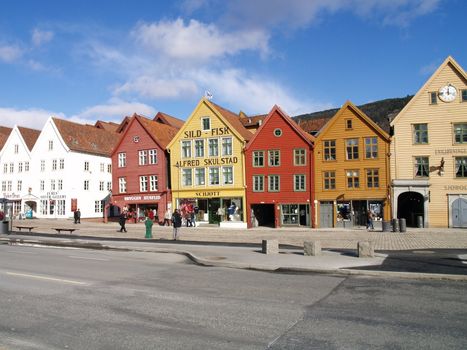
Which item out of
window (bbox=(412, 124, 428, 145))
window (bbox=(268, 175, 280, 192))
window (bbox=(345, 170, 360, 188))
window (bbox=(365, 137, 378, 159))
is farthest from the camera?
window (bbox=(268, 175, 280, 192))

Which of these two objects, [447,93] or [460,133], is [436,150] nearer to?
[460,133]

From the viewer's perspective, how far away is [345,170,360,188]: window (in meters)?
40.4

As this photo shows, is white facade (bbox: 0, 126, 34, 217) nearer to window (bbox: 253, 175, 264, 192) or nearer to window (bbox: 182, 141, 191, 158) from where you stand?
window (bbox: 182, 141, 191, 158)

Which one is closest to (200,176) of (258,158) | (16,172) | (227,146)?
(227,146)

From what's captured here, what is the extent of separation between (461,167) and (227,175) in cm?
2103

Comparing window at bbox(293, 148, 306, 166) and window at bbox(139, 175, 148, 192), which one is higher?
window at bbox(293, 148, 306, 166)

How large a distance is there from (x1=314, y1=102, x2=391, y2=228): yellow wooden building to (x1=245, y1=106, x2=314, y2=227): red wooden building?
3.70ft

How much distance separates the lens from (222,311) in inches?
352

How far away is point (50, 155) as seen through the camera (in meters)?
56.9

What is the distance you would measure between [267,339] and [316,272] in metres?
8.06

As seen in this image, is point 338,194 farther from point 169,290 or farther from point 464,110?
point 169,290

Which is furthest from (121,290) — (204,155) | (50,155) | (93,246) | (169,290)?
(50,155)

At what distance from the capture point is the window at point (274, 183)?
42.7 meters

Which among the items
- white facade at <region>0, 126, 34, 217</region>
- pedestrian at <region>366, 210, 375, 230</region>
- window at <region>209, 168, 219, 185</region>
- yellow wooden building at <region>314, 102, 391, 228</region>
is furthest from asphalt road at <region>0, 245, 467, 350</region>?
white facade at <region>0, 126, 34, 217</region>
